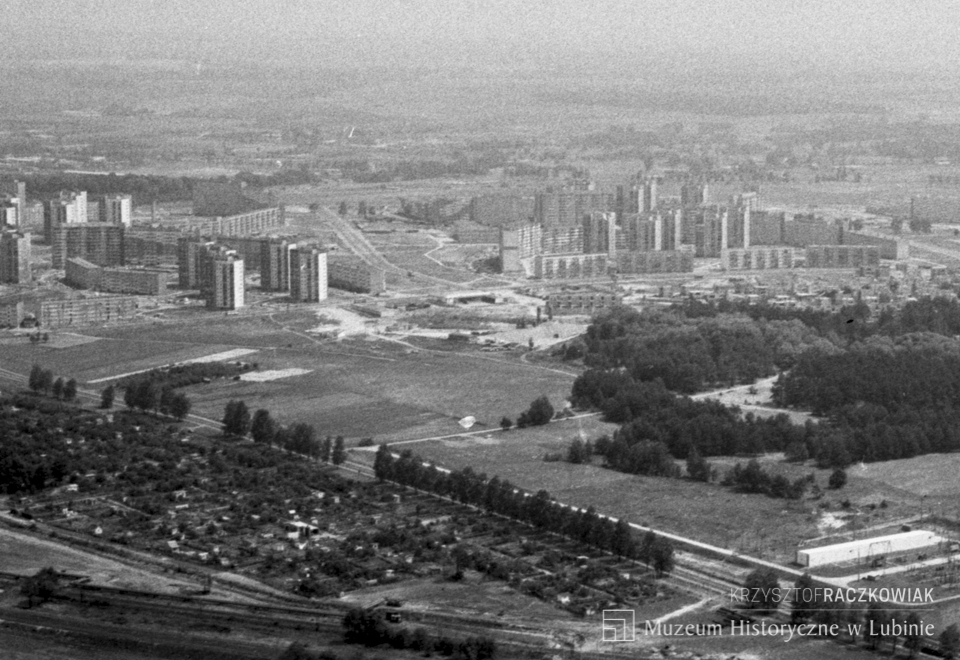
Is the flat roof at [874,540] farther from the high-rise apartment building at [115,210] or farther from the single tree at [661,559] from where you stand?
the high-rise apartment building at [115,210]

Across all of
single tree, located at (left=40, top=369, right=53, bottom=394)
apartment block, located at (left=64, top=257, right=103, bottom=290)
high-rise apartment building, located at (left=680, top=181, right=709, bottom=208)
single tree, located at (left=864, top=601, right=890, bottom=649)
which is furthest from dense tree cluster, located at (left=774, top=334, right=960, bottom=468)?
high-rise apartment building, located at (left=680, top=181, right=709, bottom=208)

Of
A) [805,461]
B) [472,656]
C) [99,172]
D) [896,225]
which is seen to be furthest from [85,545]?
[99,172]

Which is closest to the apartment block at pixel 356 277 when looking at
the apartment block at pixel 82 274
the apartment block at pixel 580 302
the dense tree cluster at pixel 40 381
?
the apartment block at pixel 580 302

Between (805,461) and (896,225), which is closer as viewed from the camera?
(805,461)

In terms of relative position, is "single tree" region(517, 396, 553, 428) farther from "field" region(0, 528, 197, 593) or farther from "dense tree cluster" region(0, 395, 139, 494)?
"field" region(0, 528, 197, 593)

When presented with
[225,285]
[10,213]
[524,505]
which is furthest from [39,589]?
[10,213]

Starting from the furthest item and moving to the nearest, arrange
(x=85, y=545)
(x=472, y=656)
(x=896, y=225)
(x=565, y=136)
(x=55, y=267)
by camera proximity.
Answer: (x=565, y=136), (x=896, y=225), (x=55, y=267), (x=85, y=545), (x=472, y=656)

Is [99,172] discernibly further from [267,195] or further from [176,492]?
[176,492]
